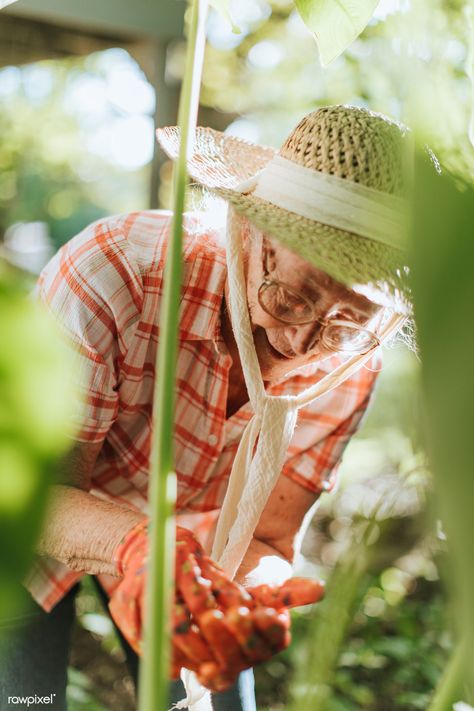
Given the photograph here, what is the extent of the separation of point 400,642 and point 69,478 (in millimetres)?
1656

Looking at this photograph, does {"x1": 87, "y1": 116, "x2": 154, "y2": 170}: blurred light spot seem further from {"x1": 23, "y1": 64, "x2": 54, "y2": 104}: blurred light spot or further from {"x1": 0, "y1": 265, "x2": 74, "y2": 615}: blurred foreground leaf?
{"x1": 0, "y1": 265, "x2": 74, "y2": 615}: blurred foreground leaf

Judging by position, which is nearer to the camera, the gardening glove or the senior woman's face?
the gardening glove

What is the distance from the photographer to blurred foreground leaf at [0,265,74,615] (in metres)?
0.26

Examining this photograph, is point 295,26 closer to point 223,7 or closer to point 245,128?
point 245,128

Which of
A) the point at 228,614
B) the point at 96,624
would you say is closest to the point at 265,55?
the point at 96,624

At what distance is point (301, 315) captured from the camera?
0.77m

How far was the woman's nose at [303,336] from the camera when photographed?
2.59 ft

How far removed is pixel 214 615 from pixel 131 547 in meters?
0.11

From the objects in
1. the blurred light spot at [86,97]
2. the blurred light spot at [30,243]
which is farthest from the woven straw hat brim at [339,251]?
the blurred light spot at [86,97]

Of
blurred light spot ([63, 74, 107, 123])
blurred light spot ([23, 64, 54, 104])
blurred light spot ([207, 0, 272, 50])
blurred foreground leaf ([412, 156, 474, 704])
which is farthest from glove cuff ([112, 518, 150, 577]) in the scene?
blurred light spot ([23, 64, 54, 104])

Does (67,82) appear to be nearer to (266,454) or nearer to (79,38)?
(79,38)

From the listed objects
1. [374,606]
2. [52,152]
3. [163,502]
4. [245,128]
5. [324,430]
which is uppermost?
[163,502]

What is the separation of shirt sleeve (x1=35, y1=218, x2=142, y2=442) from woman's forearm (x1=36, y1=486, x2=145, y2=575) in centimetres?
8

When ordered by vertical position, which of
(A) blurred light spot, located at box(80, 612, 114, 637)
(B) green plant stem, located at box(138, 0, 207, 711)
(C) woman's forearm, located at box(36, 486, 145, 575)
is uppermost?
(B) green plant stem, located at box(138, 0, 207, 711)
